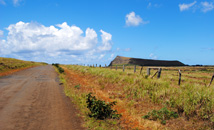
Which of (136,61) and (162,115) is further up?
(136,61)

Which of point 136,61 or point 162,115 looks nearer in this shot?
point 162,115

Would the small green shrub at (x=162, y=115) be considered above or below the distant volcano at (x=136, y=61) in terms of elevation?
below

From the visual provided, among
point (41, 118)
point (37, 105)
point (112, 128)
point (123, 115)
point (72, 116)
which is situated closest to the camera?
point (112, 128)

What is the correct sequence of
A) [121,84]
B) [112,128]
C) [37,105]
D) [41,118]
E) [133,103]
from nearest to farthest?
[112,128], [41,118], [37,105], [133,103], [121,84]

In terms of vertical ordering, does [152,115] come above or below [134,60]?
below

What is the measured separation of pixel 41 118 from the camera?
6.05 metres

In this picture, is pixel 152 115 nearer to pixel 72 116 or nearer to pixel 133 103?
pixel 133 103

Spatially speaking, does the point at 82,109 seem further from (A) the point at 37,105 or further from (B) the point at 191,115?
(B) the point at 191,115

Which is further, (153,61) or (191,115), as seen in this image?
(153,61)

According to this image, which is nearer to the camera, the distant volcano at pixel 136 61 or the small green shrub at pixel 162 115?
the small green shrub at pixel 162 115

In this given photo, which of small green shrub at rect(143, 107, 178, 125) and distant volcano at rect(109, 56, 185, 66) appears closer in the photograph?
small green shrub at rect(143, 107, 178, 125)

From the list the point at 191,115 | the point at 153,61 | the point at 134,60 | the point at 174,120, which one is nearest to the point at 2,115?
the point at 174,120

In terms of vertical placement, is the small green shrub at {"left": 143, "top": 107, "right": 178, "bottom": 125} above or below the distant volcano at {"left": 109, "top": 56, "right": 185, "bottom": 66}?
below

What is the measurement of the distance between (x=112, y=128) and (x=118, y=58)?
75.3 m
